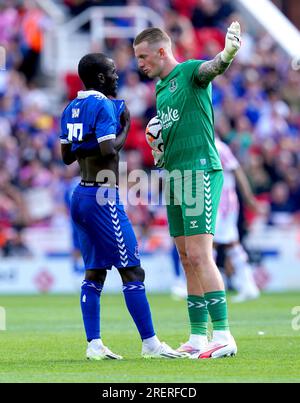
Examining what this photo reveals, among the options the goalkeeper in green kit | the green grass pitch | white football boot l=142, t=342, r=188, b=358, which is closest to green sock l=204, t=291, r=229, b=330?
the goalkeeper in green kit

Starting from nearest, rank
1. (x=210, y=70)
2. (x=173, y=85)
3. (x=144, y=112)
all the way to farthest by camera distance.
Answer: (x=210, y=70), (x=173, y=85), (x=144, y=112)

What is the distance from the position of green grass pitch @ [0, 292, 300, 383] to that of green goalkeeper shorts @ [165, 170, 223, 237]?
1057mm

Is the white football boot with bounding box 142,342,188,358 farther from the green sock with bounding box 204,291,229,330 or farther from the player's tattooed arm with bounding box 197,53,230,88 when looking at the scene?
the player's tattooed arm with bounding box 197,53,230,88

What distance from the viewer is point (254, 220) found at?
69.6 ft

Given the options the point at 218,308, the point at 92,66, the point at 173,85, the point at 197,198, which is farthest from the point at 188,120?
the point at 218,308

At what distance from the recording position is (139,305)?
30.6ft

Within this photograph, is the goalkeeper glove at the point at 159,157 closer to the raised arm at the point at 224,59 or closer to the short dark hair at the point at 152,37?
the raised arm at the point at 224,59

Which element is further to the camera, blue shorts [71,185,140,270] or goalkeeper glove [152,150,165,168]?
goalkeeper glove [152,150,165,168]

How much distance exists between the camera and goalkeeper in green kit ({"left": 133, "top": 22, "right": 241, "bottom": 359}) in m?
9.26

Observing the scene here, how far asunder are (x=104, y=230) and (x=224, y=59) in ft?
5.47

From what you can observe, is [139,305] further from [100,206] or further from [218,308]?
[100,206]

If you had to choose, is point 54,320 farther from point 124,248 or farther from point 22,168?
point 22,168
